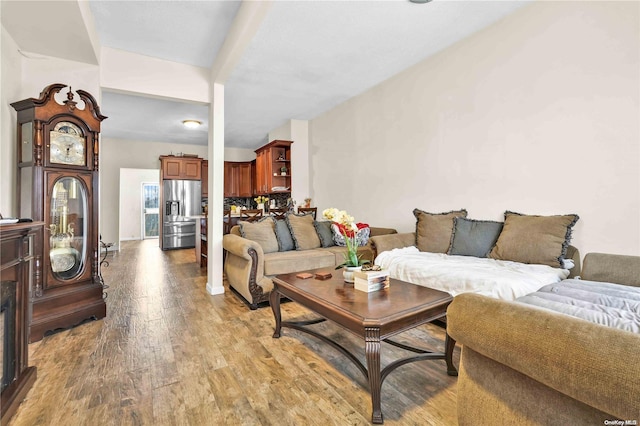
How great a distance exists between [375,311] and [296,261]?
6.03ft

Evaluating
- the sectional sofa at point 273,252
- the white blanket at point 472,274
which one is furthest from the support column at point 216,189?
the white blanket at point 472,274

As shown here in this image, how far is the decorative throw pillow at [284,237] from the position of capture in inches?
149

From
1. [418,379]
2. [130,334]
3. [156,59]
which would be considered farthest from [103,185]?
[418,379]

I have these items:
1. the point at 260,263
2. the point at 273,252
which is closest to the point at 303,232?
the point at 273,252

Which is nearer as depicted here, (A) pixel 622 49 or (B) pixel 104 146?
(A) pixel 622 49

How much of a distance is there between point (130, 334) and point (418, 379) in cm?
232

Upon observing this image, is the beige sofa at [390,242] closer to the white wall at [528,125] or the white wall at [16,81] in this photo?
the white wall at [528,125]

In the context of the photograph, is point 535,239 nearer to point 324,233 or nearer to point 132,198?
point 324,233

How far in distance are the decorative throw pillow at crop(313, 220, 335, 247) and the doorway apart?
231 inches

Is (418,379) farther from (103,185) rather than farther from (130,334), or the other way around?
(103,185)

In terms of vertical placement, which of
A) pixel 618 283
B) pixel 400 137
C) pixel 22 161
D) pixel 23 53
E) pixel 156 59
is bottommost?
pixel 618 283

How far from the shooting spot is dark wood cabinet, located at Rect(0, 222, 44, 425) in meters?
1.48

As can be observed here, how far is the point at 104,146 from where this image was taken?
7242 mm

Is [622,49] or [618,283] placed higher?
[622,49]
